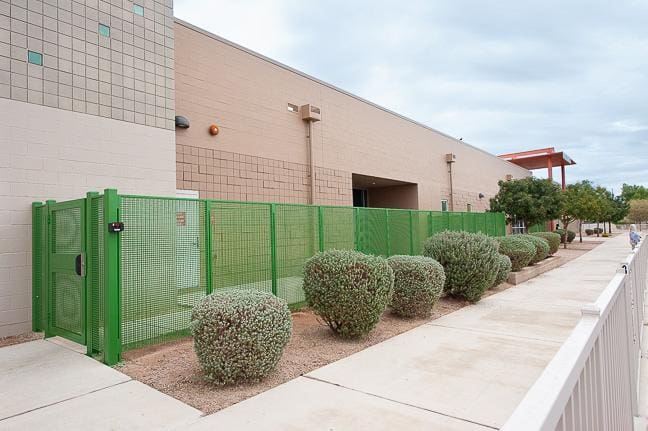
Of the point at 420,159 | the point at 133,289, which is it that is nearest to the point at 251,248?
the point at 133,289

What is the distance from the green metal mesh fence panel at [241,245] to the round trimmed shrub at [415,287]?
236 centimetres

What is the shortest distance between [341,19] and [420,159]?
985 centimetres

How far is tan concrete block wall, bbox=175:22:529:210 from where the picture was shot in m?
10.2

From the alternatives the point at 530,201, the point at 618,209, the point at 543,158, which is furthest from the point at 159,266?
the point at 618,209

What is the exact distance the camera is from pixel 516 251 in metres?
13.1

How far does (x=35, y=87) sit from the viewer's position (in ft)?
22.5

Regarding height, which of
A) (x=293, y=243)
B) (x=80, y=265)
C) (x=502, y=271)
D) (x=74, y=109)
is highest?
(x=74, y=109)

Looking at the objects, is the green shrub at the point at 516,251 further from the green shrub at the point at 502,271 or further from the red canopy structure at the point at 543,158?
the red canopy structure at the point at 543,158

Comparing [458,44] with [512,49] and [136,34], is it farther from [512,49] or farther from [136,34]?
[136,34]

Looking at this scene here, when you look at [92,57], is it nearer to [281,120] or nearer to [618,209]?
[281,120]

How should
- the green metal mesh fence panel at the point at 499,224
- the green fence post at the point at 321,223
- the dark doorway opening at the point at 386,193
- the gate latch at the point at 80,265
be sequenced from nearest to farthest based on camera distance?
the gate latch at the point at 80,265 → the green fence post at the point at 321,223 → the dark doorway opening at the point at 386,193 → the green metal mesh fence panel at the point at 499,224

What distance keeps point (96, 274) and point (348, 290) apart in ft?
11.2

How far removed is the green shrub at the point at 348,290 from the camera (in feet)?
19.9

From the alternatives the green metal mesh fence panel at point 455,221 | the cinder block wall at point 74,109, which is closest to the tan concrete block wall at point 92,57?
the cinder block wall at point 74,109
